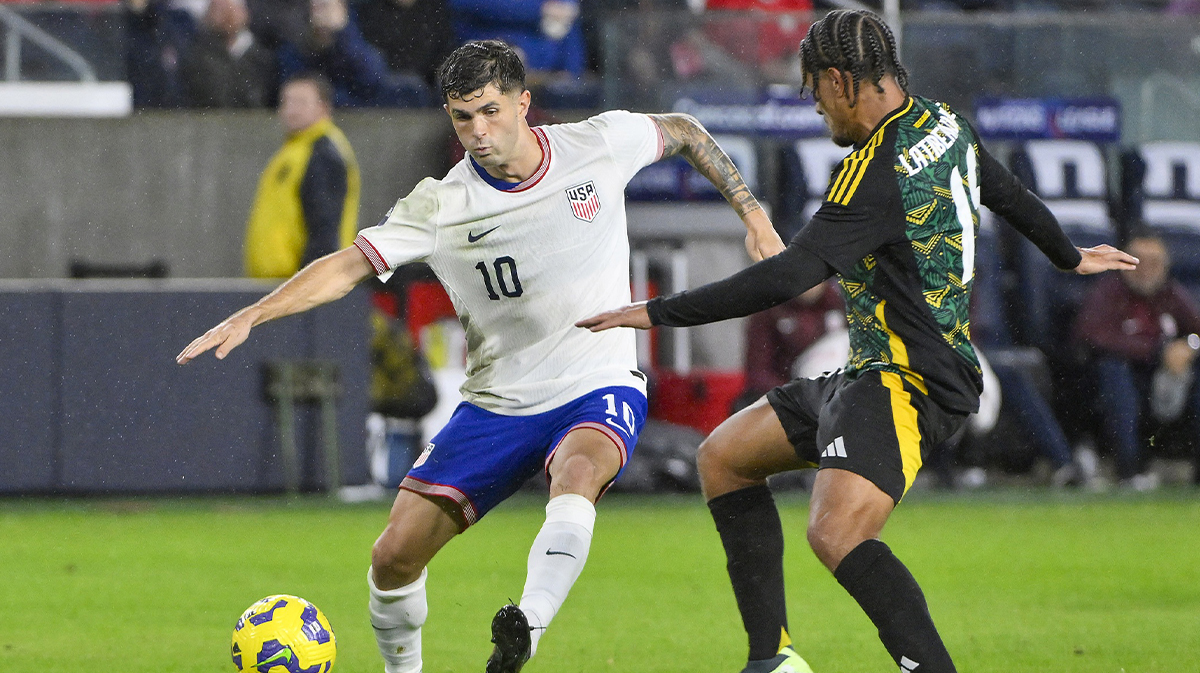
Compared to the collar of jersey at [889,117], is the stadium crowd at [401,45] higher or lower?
higher

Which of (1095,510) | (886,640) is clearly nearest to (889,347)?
(886,640)

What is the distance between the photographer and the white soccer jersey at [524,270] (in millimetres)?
5453

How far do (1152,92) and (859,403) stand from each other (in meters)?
10.3

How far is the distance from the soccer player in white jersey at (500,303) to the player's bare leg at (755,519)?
1.06 feet

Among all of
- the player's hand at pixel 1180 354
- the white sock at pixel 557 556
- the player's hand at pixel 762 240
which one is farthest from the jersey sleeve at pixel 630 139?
the player's hand at pixel 1180 354

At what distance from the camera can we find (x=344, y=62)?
568 inches

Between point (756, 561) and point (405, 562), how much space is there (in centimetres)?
115

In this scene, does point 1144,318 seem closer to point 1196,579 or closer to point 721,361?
point 721,361

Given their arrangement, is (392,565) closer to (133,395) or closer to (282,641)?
(282,641)

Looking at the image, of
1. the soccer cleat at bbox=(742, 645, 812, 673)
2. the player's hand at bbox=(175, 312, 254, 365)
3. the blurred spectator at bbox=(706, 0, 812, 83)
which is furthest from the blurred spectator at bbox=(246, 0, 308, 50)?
the soccer cleat at bbox=(742, 645, 812, 673)

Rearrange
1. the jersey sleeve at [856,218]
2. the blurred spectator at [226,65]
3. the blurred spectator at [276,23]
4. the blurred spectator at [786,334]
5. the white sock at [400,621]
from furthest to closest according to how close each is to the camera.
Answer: the blurred spectator at [276,23] → the blurred spectator at [226,65] → the blurred spectator at [786,334] → the white sock at [400,621] → the jersey sleeve at [856,218]

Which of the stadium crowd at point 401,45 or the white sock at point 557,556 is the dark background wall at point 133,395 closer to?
the stadium crowd at point 401,45

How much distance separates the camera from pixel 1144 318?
1302 centimetres

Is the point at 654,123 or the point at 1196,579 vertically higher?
the point at 654,123
